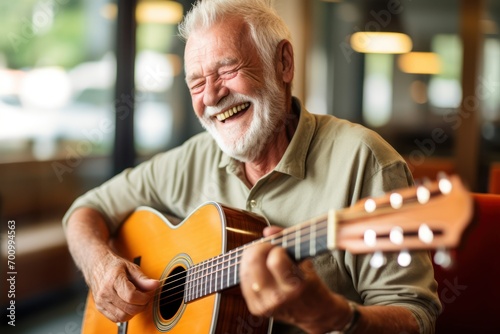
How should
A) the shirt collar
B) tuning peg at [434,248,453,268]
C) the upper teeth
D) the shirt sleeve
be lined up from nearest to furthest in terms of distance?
tuning peg at [434,248,453,268], the shirt collar, the upper teeth, the shirt sleeve

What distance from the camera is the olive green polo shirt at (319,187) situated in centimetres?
127

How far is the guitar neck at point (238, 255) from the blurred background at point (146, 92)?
1.49 m

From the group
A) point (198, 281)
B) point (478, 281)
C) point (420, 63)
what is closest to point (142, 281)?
point (198, 281)

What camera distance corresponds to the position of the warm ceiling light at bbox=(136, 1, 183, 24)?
4.38 m

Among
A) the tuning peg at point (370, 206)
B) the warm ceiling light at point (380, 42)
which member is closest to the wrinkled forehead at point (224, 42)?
the tuning peg at point (370, 206)

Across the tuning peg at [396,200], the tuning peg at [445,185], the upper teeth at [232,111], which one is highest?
the tuning peg at [445,185]

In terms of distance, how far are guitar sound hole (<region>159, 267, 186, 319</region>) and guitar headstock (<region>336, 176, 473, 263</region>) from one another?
0.61m

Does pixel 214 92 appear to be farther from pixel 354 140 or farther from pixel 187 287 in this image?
pixel 187 287

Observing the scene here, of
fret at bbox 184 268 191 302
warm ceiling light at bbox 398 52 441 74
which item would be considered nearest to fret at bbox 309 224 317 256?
fret at bbox 184 268 191 302

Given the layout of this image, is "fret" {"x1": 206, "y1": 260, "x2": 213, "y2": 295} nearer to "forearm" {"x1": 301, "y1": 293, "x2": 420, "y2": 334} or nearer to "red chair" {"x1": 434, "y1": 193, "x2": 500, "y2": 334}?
"forearm" {"x1": 301, "y1": 293, "x2": 420, "y2": 334}

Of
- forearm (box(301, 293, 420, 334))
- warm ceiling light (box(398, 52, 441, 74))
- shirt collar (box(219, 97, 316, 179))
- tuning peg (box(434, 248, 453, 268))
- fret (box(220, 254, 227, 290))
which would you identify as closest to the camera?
tuning peg (box(434, 248, 453, 268))

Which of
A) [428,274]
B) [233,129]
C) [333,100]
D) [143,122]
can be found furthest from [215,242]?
[333,100]

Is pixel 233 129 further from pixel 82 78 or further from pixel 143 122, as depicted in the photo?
pixel 143 122

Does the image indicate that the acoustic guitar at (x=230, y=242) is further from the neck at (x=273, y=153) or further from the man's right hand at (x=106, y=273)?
the neck at (x=273, y=153)
